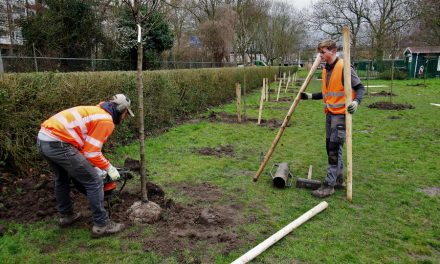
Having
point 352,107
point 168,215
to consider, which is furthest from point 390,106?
point 168,215

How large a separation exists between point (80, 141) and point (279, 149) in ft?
17.4

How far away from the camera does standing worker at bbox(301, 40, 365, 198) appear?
495cm

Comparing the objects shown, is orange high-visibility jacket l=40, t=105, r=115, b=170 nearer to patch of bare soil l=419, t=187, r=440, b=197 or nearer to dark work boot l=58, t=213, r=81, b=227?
dark work boot l=58, t=213, r=81, b=227

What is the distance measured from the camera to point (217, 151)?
7.89 m

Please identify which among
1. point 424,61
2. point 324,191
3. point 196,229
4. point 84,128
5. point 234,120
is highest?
point 424,61

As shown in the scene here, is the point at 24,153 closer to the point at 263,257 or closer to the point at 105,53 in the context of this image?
the point at 263,257

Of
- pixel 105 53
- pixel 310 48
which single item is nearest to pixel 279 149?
pixel 105 53

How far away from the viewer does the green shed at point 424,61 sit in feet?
123

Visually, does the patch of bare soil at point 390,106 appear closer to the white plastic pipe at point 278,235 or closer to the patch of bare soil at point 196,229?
the white plastic pipe at point 278,235

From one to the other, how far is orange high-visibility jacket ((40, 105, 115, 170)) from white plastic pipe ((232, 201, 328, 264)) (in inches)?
72.7

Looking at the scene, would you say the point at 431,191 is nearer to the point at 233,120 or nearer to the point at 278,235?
the point at 278,235

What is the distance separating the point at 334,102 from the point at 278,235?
228cm

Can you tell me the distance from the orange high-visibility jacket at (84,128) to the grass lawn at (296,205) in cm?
109

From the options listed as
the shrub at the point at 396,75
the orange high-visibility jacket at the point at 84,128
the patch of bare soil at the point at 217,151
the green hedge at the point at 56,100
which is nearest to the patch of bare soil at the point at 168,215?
the green hedge at the point at 56,100
